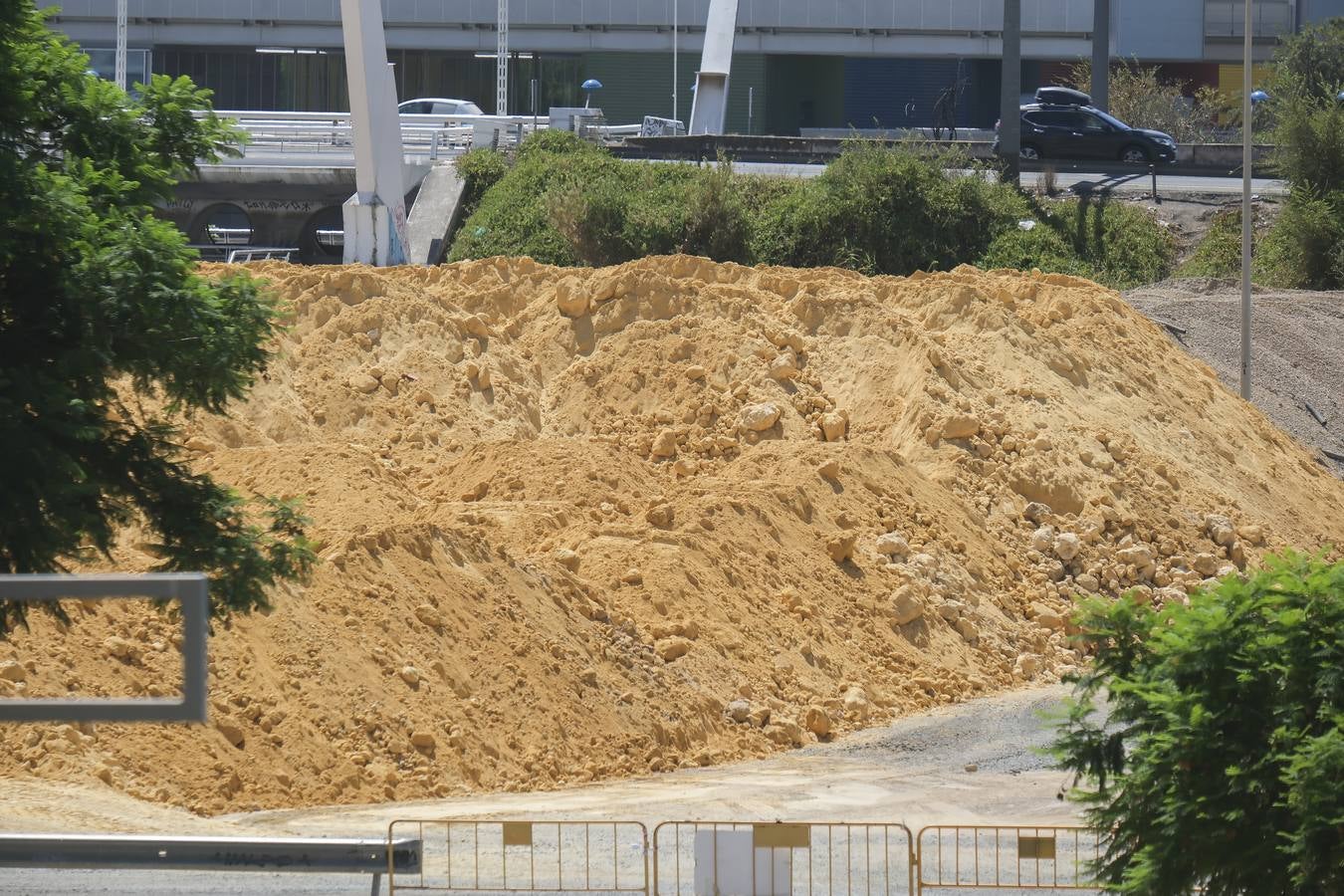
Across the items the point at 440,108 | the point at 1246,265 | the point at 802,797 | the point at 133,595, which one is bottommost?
the point at 802,797

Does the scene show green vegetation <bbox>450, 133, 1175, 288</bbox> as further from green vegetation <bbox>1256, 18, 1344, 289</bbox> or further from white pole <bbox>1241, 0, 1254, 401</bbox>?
white pole <bbox>1241, 0, 1254, 401</bbox>

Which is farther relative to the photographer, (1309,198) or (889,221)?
(889,221)

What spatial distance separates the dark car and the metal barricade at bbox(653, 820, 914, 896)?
30.9 metres

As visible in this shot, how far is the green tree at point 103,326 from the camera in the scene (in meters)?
9.88

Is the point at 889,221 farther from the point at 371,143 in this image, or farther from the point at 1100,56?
the point at 1100,56

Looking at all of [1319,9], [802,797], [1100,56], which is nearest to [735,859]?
[802,797]

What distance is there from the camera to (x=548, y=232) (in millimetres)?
35000

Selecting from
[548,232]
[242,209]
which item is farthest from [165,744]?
[242,209]

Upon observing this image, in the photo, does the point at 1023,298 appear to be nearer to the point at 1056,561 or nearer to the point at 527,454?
the point at 1056,561

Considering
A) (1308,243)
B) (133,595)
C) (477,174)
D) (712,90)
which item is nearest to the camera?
(133,595)

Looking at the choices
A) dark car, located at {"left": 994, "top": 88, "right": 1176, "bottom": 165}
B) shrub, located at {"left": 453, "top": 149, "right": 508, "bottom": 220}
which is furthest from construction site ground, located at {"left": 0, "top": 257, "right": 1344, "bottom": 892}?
dark car, located at {"left": 994, "top": 88, "right": 1176, "bottom": 165}

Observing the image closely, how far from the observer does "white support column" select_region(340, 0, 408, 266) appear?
29.1 m

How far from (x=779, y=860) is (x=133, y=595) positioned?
619 cm

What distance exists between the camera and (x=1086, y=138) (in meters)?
41.9
